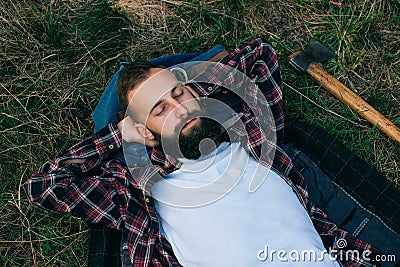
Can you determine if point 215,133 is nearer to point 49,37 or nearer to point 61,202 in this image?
point 61,202

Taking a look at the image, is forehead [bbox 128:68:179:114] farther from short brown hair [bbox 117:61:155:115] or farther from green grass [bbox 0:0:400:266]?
green grass [bbox 0:0:400:266]

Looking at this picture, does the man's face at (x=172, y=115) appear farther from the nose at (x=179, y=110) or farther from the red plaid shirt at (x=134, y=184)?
the red plaid shirt at (x=134, y=184)

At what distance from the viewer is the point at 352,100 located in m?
3.46

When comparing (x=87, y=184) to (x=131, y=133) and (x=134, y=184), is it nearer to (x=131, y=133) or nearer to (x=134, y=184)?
(x=134, y=184)

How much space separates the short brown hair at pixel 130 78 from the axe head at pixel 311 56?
3.63 ft

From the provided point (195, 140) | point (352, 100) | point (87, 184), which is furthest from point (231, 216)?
point (352, 100)

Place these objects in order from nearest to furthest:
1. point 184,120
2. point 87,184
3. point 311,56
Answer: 1. point 184,120
2. point 87,184
3. point 311,56

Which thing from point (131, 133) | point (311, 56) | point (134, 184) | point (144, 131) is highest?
point (311, 56)

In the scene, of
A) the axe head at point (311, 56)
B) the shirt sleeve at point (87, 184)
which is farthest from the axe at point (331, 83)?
the shirt sleeve at point (87, 184)

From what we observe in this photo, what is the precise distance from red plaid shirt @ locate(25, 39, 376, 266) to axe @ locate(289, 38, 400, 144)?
403mm

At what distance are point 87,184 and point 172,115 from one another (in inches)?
29.0

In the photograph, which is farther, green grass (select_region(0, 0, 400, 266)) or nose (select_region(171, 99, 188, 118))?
green grass (select_region(0, 0, 400, 266))

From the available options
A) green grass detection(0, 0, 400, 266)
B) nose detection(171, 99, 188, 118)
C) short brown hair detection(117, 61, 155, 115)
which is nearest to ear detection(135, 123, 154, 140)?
short brown hair detection(117, 61, 155, 115)

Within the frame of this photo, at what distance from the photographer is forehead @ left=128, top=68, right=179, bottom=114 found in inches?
116
